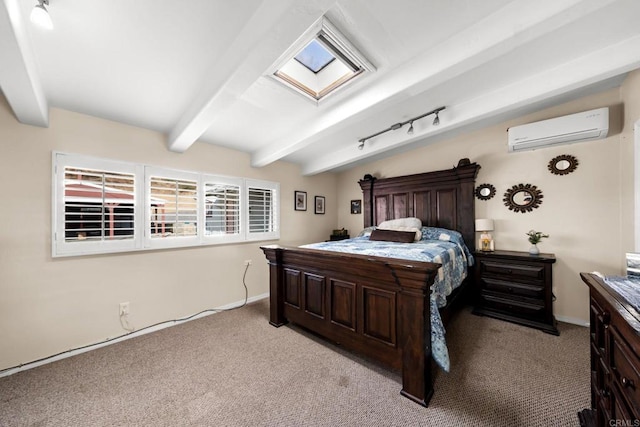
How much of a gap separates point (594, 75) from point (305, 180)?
360 cm

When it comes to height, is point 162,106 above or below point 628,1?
below

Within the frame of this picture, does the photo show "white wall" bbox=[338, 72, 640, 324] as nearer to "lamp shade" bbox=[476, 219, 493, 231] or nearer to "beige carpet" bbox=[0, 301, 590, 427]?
"lamp shade" bbox=[476, 219, 493, 231]

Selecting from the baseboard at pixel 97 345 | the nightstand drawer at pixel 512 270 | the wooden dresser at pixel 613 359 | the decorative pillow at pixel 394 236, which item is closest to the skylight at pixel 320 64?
the wooden dresser at pixel 613 359

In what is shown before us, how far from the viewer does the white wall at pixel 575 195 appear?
2.36 m

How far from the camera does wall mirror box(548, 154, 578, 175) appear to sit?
8.64 feet

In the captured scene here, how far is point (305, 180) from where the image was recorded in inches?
173

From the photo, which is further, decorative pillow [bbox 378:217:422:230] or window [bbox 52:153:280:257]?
decorative pillow [bbox 378:217:422:230]

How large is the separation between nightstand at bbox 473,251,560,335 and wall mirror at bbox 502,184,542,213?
59cm

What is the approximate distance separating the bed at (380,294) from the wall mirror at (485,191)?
11cm

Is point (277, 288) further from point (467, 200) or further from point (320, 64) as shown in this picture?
point (467, 200)

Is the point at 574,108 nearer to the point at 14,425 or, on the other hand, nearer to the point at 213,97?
the point at 213,97

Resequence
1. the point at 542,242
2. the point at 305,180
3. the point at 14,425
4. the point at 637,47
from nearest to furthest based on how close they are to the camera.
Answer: the point at 14,425 → the point at 637,47 → the point at 542,242 → the point at 305,180

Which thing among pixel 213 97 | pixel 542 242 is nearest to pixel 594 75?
pixel 542 242

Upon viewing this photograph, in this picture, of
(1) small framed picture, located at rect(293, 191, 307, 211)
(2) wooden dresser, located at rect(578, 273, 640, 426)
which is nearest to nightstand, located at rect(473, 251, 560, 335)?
(2) wooden dresser, located at rect(578, 273, 640, 426)
